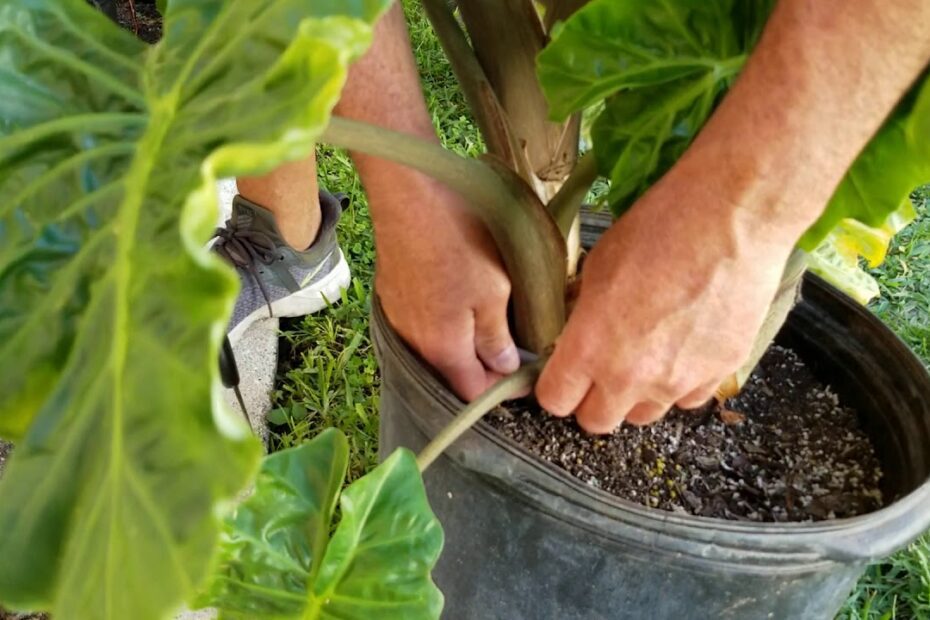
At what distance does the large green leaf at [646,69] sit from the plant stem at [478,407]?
0.17 metres

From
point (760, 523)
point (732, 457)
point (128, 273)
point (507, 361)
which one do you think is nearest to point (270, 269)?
point (507, 361)

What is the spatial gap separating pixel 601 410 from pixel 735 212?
204 millimetres

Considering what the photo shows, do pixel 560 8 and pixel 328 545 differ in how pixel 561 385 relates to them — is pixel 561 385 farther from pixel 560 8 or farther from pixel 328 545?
pixel 560 8

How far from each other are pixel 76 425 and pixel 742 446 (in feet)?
2.25

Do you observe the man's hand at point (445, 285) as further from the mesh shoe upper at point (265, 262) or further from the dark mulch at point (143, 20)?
the dark mulch at point (143, 20)

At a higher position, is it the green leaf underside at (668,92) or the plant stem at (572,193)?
the green leaf underside at (668,92)

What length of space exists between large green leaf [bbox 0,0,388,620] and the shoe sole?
99cm

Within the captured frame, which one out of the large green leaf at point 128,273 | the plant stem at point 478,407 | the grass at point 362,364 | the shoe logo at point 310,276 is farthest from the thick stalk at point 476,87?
the shoe logo at point 310,276

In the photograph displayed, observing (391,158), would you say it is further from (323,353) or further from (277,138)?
(323,353)

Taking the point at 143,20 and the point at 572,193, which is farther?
the point at 143,20

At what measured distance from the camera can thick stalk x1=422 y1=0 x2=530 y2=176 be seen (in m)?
0.77

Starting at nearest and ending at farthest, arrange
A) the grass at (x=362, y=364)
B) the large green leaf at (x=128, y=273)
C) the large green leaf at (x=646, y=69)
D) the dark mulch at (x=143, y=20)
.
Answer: the large green leaf at (x=128, y=273), the large green leaf at (x=646, y=69), the grass at (x=362, y=364), the dark mulch at (x=143, y=20)

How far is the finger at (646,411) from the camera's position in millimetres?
685

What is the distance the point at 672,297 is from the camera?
1.94 ft
